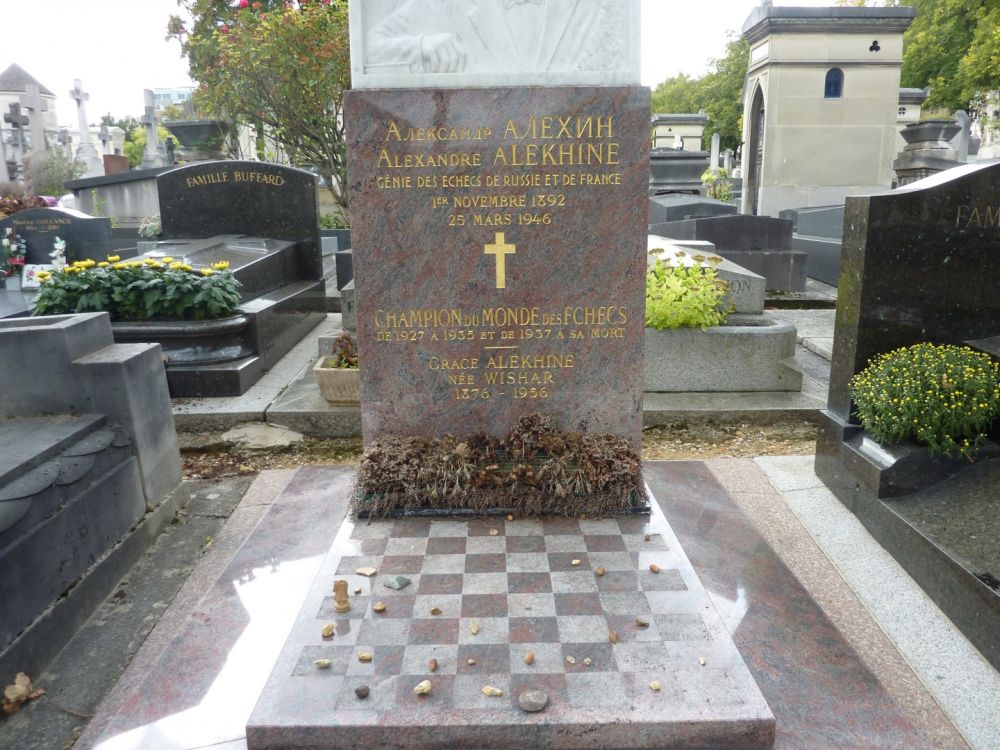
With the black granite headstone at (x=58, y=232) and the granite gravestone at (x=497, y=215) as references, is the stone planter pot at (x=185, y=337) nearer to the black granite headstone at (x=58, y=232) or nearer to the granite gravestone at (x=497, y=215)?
the granite gravestone at (x=497, y=215)

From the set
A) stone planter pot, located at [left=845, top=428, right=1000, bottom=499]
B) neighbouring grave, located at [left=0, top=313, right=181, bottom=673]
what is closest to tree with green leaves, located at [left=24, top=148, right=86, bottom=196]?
neighbouring grave, located at [left=0, top=313, right=181, bottom=673]

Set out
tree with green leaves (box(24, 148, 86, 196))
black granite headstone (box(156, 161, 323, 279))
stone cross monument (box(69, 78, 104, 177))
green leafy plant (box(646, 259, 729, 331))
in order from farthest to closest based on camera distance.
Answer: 1. stone cross monument (box(69, 78, 104, 177))
2. tree with green leaves (box(24, 148, 86, 196))
3. black granite headstone (box(156, 161, 323, 279))
4. green leafy plant (box(646, 259, 729, 331))

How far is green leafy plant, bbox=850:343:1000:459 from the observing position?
12.9 ft

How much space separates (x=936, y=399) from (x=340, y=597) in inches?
127

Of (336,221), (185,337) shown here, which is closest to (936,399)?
(185,337)

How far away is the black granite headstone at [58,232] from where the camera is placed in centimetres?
1243

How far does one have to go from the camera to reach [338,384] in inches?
237

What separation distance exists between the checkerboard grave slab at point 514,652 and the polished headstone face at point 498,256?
0.86 meters

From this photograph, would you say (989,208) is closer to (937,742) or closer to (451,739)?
(937,742)

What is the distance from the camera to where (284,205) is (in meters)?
9.27

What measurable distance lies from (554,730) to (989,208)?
4.00 metres

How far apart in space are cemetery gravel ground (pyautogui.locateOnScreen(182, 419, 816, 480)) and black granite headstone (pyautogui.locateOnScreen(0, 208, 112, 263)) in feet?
27.2

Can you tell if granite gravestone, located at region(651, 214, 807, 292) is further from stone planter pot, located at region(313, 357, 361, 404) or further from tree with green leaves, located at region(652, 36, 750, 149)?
tree with green leaves, located at region(652, 36, 750, 149)

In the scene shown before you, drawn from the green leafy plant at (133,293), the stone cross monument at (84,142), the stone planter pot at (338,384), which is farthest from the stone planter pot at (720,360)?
the stone cross monument at (84,142)
